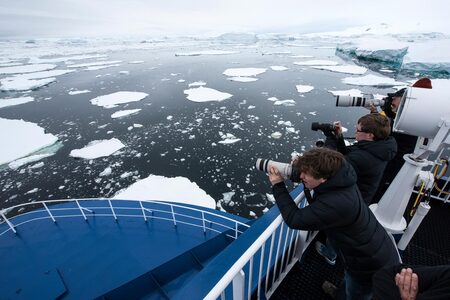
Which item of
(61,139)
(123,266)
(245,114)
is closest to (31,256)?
(123,266)

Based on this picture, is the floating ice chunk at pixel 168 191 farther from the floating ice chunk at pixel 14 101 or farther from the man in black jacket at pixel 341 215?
A: the floating ice chunk at pixel 14 101

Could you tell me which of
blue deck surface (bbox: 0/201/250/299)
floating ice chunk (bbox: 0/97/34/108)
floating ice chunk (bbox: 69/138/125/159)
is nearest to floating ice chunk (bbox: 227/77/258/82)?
floating ice chunk (bbox: 69/138/125/159)

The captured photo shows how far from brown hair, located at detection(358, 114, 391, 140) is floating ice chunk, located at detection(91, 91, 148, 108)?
14188 millimetres

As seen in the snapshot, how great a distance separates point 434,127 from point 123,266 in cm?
368

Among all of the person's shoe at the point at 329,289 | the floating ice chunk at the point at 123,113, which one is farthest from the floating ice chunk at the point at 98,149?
the person's shoe at the point at 329,289

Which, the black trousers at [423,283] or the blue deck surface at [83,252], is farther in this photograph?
the blue deck surface at [83,252]

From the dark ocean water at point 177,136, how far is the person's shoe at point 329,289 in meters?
4.03

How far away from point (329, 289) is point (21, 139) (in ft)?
40.0

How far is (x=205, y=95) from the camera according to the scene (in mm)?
14742

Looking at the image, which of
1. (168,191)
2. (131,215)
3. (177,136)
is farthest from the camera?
(177,136)

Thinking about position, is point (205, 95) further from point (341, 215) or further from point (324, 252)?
point (341, 215)

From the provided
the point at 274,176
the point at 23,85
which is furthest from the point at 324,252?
the point at 23,85

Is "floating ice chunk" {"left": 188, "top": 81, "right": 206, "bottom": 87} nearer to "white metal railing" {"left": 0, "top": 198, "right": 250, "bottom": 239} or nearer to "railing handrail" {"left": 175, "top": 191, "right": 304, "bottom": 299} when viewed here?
"white metal railing" {"left": 0, "top": 198, "right": 250, "bottom": 239}

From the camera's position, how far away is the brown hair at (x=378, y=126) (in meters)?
1.72
